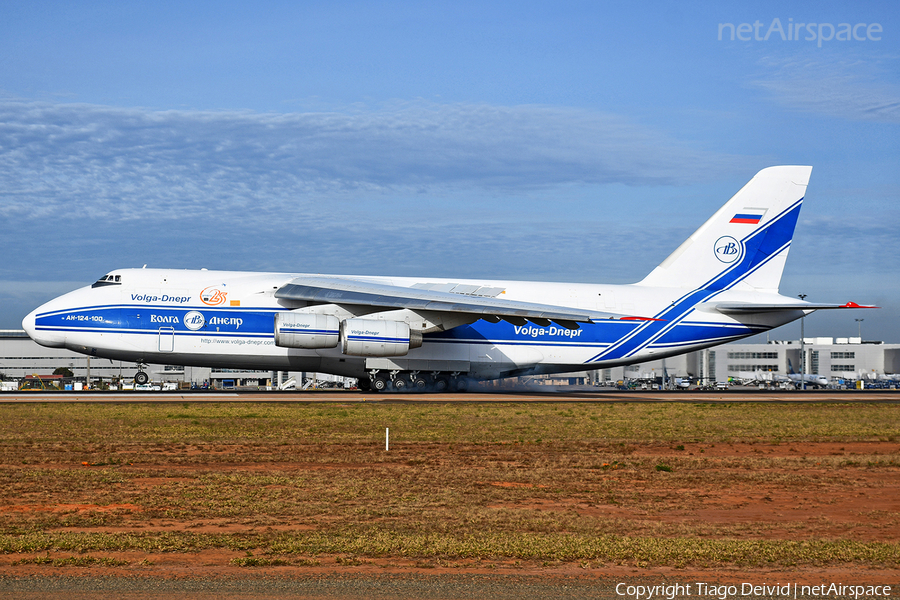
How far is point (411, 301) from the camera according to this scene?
99.4 feet

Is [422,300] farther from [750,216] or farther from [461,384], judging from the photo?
[750,216]

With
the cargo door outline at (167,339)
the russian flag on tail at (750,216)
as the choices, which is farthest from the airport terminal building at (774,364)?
the cargo door outline at (167,339)

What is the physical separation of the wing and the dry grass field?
759 centimetres

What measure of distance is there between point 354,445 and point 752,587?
432 inches

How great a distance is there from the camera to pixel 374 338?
2995 centimetres

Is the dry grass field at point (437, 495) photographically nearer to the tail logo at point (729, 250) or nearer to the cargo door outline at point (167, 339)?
the cargo door outline at point (167, 339)

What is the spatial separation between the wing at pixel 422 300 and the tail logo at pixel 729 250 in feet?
24.7

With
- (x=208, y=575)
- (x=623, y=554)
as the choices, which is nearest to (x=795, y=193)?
(x=623, y=554)

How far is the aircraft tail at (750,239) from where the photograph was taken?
35.7m

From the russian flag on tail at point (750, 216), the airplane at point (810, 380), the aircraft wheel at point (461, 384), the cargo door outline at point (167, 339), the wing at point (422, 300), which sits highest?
the russian flag on tail at point (750, 216)

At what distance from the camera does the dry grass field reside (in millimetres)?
7809

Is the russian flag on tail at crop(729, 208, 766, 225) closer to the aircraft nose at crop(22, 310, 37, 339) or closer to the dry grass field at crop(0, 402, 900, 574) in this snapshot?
the dry grass field at crop(0, 402, 900, 574)

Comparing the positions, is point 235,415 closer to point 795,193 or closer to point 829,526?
point 829,526

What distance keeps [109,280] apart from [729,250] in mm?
26506
